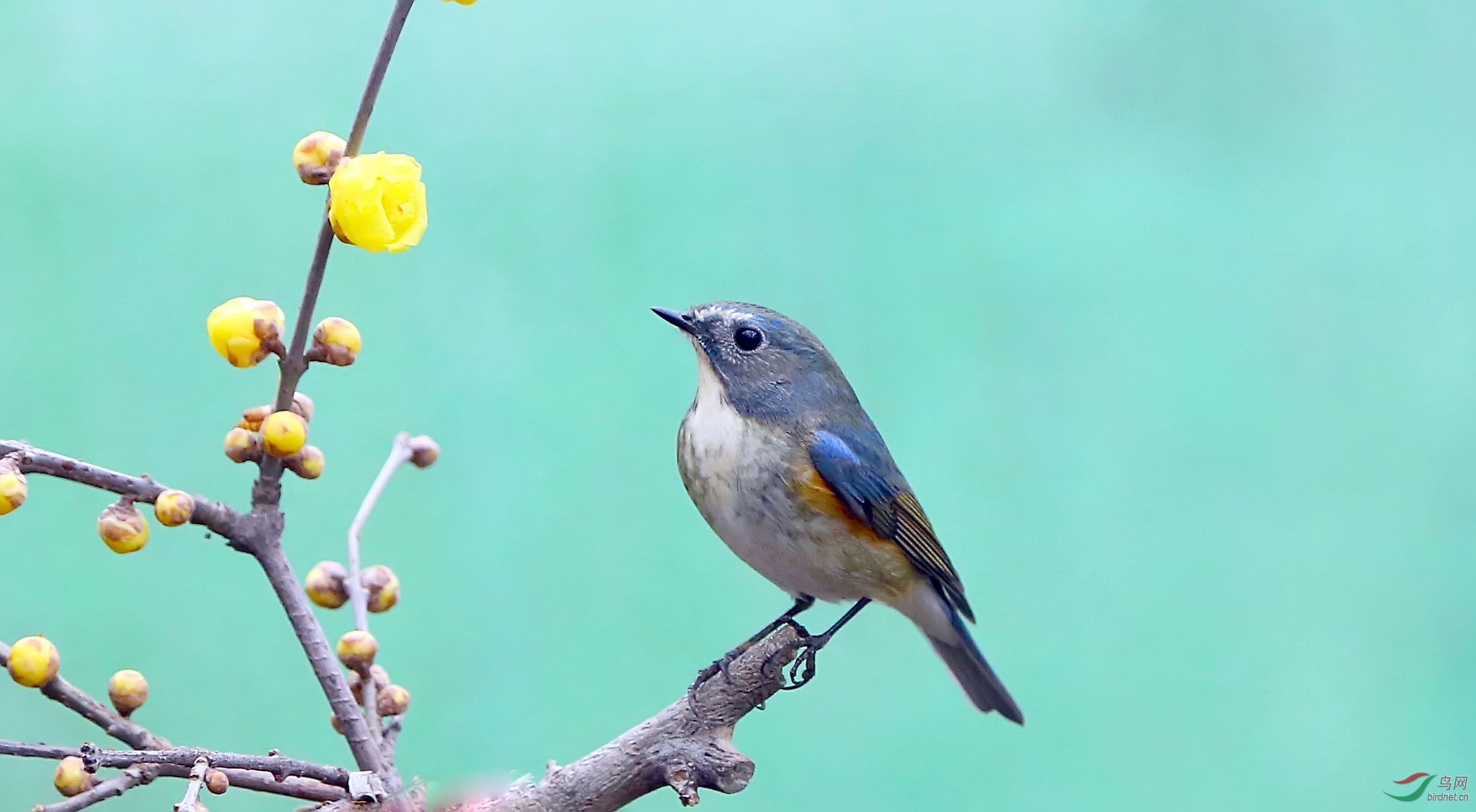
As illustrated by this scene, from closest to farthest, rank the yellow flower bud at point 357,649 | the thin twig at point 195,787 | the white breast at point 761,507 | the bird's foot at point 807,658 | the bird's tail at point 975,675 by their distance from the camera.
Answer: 1. the thin twig at point 195,787
2. the yellow flower bud at point 357,649
3. the bird's foot at point 807,658
4. the white breast at point 761,507
5. the bird's tail at point 975,675

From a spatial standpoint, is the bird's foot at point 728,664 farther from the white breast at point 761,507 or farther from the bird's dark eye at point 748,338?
the bird's dark eye at point 748,338

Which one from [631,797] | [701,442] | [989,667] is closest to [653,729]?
[631,797]

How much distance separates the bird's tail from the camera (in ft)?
4.55

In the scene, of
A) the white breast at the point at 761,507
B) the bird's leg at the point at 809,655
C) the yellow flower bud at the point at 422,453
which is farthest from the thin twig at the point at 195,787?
the white breast at the point at 761,507

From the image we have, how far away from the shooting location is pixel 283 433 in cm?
65

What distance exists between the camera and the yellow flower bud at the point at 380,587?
2.64 feet

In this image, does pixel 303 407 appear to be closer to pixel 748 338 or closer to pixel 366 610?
pixel 366 610

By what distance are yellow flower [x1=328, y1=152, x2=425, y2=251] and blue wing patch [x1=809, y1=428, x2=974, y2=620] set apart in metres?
0.61

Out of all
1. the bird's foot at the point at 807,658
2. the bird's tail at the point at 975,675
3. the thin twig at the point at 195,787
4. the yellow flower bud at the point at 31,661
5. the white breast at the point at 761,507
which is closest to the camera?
the thin twig at the point at 195,787

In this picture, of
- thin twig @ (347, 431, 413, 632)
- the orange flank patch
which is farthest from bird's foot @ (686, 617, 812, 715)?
thin twig @ (347, 431, 413, 632)

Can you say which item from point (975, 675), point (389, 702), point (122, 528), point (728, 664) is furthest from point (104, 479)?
point (975, 675)

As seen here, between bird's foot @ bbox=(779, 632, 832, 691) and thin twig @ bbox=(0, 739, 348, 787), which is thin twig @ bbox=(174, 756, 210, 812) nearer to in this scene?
thin twig @ bbox=(0, 739, 348, 787)

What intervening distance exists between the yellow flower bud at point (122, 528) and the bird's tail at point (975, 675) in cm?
94

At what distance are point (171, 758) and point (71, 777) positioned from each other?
0.31ft
